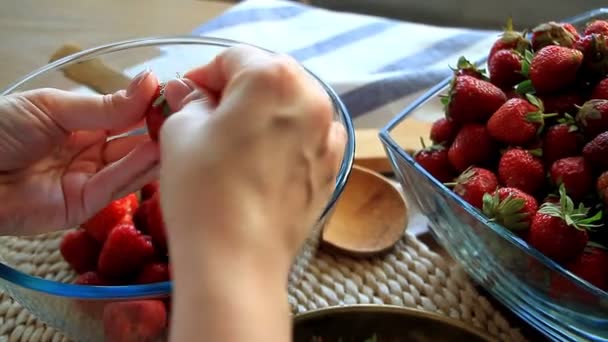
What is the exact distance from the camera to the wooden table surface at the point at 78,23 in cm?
99

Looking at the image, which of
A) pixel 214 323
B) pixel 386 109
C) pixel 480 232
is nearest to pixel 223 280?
pixel 214 323

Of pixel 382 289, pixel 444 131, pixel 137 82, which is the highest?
pixel 137 82

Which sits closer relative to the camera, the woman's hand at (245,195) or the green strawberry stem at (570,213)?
the woman's hand at (245,195)

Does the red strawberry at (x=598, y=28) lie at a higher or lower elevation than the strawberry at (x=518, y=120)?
higher

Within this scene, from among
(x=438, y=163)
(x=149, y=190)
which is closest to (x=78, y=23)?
(x=149, y=190)

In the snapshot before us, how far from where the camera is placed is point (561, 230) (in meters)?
0.50

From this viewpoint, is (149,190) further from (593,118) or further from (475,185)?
(593,118)

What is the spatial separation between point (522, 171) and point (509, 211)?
0.05 m

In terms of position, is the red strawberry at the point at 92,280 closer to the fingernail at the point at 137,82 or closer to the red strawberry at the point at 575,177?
the fingernail at the point at 137,82

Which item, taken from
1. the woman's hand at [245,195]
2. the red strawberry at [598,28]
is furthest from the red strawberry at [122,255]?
the red strawberry at [598,28]

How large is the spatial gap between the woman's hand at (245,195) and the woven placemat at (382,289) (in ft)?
0.90

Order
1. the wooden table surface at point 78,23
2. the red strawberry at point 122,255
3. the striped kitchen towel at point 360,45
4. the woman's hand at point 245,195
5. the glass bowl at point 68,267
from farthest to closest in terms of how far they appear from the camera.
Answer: the wooden table surface at point 78,23 → the striped kitchen towel at point 360,45 → the red strawberry at point 122,255 → the glass bowl at point 68,267 → the woman's hand at point 245,195

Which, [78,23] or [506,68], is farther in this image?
[78,23]

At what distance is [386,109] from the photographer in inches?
33.4
